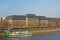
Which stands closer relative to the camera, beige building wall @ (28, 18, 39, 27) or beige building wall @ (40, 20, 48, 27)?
beige building wall @ (28, 18, 39, 27)

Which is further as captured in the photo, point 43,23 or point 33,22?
point 43,23

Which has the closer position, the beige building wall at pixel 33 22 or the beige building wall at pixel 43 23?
the beige building wall at pixel 33 22

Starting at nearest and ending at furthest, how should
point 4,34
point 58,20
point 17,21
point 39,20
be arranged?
point 4,34
point 17,21
point 39,20
point 58,20

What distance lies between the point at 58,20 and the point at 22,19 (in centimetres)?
1254

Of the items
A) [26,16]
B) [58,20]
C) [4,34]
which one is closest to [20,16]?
[26,16]

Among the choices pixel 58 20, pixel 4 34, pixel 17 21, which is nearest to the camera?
pixel 4 34

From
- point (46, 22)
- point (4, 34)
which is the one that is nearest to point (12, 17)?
point (46, 22)

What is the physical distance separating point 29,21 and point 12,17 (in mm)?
4499

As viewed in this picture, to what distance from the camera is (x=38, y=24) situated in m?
52.1

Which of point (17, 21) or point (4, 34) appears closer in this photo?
point (4, 34)

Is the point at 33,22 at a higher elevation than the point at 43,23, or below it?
higher

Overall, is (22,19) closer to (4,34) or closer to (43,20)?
(43,20)

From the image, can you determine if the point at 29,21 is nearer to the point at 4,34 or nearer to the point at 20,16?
the point at 20,16

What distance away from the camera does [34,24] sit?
50.6 metres
